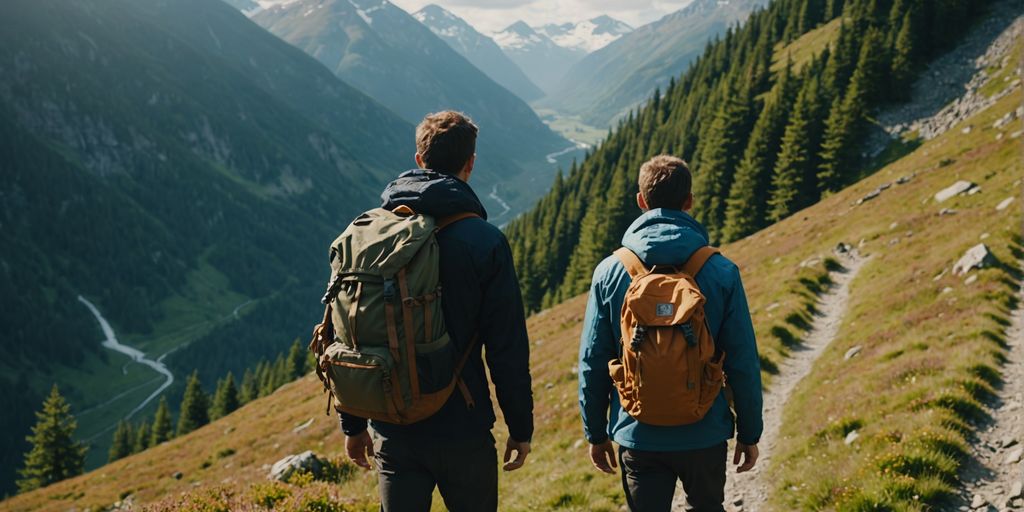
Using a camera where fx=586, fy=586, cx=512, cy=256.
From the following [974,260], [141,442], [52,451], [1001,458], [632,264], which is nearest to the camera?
[632,264]

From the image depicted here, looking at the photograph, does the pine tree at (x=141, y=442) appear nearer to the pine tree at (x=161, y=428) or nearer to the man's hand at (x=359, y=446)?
the pine tree at (x=161, y=428)

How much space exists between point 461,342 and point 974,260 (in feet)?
59.6

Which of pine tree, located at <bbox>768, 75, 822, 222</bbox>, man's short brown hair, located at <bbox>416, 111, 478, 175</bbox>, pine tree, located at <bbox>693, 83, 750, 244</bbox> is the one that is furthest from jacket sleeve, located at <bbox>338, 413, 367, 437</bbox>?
pine tree, located at <bbox>693, 83, 750, 244</bbox>

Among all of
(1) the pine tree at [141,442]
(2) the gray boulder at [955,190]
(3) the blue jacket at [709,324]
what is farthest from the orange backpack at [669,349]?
(1) the pine tree at [141,442]

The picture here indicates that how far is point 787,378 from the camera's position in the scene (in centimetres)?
1475

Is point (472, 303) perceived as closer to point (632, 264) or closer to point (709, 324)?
point (632, 264)

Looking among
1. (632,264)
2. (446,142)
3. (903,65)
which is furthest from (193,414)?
(903,65)

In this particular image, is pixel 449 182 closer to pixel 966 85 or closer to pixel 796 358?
pixel 796 358

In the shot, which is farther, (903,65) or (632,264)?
(903,65)

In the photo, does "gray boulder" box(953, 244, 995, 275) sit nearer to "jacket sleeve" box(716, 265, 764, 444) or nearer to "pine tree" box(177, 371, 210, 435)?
"jacket sleeve" box(716, 265, 764, 444)

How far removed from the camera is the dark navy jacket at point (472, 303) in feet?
14.1

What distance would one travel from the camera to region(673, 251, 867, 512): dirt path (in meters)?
9.02

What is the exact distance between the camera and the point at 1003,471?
780cm

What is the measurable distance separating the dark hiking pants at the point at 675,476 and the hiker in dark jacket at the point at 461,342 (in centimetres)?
97
